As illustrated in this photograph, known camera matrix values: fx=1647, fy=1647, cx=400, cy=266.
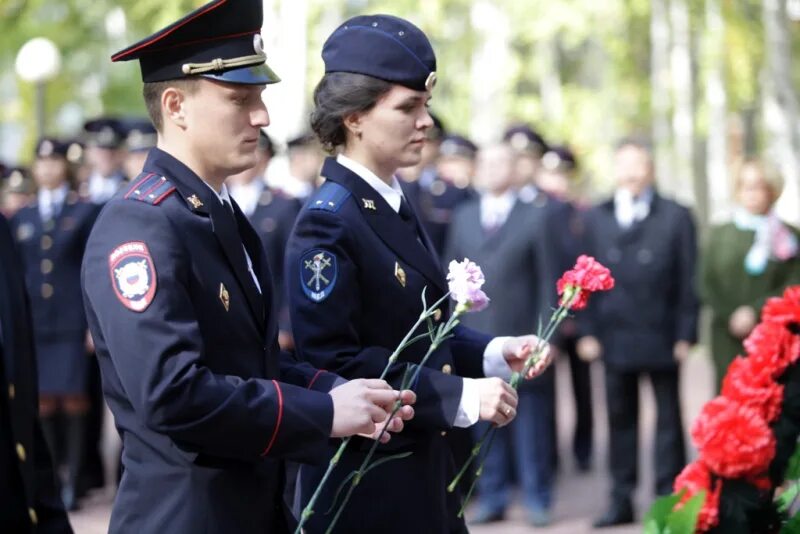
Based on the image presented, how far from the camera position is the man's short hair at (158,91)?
139 inches

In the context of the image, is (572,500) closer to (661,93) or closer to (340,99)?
(340,99)

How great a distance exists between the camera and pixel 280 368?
3.90m

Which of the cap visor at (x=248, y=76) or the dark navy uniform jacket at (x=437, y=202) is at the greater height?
the cap visor at (x=248, y=76)

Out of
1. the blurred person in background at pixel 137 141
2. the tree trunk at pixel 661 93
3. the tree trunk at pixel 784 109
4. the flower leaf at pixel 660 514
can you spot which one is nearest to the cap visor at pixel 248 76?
the flower leaf at pixel 660 514

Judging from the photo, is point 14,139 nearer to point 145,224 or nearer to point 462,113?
point 462,113

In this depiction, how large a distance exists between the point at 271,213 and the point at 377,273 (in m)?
7.32

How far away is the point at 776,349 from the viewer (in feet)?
16.1

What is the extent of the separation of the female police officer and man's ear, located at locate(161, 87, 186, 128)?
724mm

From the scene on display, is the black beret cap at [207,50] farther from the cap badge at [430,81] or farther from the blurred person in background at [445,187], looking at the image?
the blurred person in background at [445,187]

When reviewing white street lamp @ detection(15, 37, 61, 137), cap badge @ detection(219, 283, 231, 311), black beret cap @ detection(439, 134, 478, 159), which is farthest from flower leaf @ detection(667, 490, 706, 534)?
white street lamp @ detection(15, 37, 61, 137)

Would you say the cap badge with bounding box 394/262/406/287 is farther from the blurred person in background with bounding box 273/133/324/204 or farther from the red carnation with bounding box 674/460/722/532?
the blurred person in background with bounding box 273/133/324/204

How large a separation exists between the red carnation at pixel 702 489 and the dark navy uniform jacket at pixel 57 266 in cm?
680

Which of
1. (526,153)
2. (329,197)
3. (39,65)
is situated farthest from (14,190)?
(329,197)

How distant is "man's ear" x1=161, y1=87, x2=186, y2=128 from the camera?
3541mm
